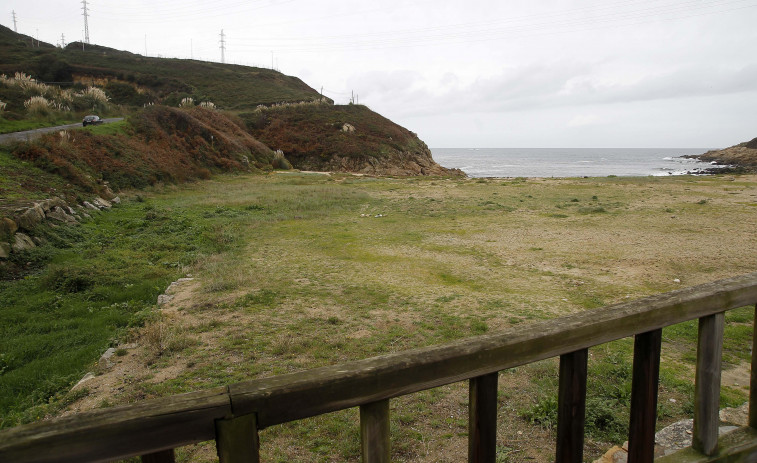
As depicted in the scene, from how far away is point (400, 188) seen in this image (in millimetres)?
25344

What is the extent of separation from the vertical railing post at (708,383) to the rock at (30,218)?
12.4 m

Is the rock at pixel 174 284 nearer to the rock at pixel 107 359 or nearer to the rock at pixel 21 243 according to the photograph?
the rock at pixel 107 359

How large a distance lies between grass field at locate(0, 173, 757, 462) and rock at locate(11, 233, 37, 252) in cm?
30

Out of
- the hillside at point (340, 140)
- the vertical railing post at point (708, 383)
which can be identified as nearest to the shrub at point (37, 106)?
the hillside at point (340, 140)

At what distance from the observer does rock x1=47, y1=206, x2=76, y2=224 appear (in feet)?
38.6

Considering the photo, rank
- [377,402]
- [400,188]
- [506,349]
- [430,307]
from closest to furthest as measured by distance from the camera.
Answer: [377,402] → [506,349] → [430,307] → [400,188]

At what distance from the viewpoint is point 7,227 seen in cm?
960

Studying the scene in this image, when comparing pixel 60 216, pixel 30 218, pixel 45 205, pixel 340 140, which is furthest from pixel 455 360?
pixel 340 140

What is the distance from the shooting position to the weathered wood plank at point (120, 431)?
1118 mm

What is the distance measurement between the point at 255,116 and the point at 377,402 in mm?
47753

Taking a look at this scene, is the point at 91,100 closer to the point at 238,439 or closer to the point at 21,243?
the point at 21,243

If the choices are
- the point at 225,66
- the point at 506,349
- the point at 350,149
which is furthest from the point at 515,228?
the point at 225,66

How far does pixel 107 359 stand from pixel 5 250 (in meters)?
5.56

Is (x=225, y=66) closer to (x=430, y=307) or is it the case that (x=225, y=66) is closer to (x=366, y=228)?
(x=366, y=228)
